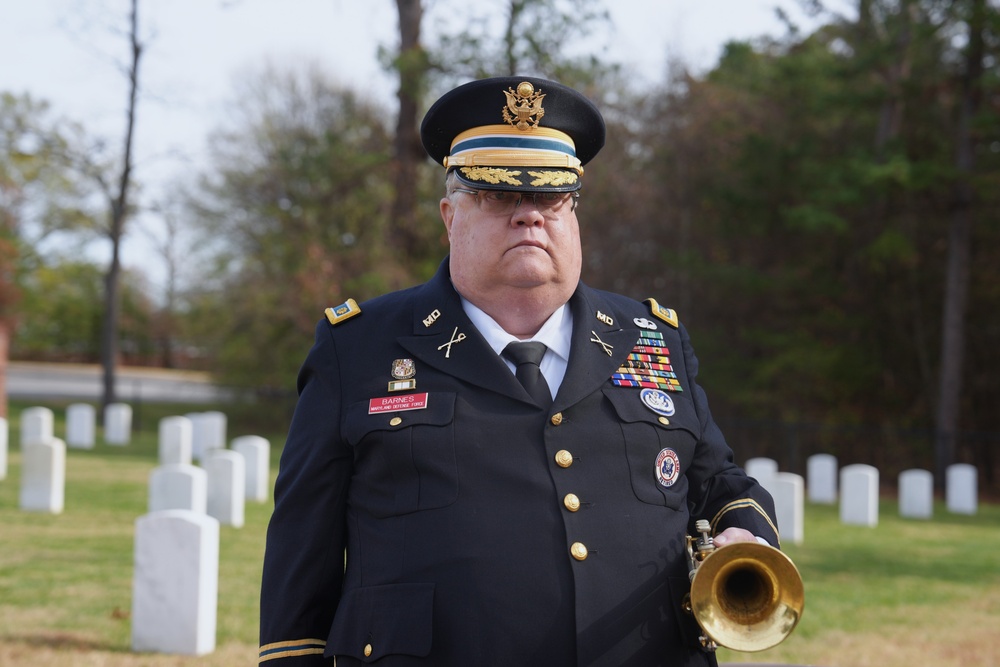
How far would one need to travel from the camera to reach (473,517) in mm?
2480

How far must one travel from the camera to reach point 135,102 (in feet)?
79.0

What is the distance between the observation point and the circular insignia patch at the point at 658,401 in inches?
107

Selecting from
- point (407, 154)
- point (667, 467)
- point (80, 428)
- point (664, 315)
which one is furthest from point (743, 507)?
point (407, 154)

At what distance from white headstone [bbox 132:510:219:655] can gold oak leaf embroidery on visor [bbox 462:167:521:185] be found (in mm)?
4100

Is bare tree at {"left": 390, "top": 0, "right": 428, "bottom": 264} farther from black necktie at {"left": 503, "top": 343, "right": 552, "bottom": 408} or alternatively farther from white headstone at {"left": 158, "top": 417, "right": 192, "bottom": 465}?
black necktie at {"left": 503, "top": 343, "right": 552, "bottom": 408}

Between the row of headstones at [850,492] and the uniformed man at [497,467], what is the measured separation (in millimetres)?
5631

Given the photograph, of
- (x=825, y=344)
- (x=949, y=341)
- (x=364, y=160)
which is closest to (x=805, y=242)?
(x=825, y=344)

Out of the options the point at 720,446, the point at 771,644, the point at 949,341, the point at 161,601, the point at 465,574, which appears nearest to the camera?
the point at 771,644

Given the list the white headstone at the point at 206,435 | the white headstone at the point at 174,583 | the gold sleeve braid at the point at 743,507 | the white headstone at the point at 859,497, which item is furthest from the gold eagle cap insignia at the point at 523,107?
the white headstone at the point at 206,435

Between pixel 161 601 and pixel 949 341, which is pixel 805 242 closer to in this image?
pixel 949 341

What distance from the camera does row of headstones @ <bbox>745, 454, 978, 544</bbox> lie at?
11.2m

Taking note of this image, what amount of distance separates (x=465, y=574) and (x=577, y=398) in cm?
51

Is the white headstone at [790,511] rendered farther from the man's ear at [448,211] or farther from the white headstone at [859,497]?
the man's ear at [448,211]

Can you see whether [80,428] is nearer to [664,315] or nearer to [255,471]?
[255,471]
